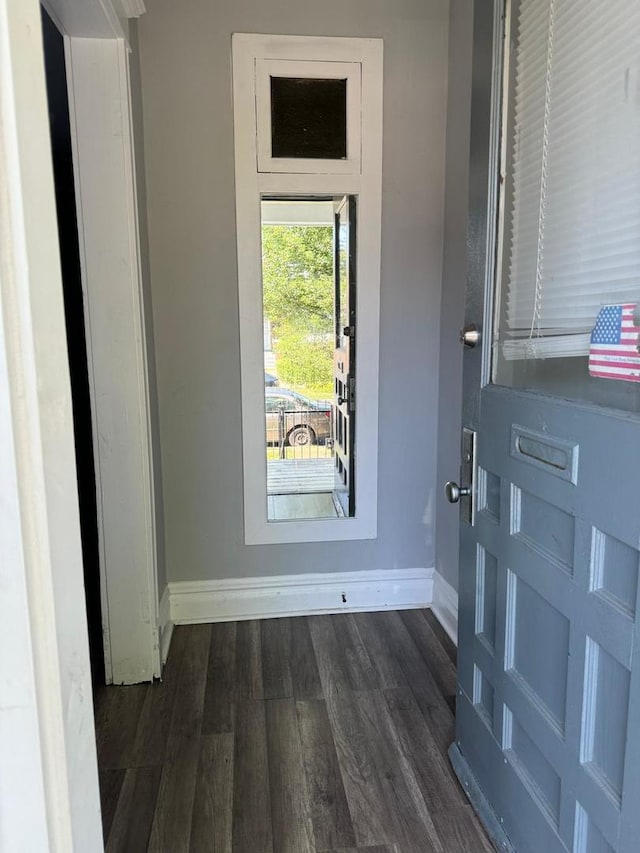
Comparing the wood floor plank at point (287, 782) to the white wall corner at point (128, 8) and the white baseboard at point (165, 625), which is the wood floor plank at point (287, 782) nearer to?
the white baseboard at point (165, 625)

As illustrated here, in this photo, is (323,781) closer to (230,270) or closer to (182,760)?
(182,760)

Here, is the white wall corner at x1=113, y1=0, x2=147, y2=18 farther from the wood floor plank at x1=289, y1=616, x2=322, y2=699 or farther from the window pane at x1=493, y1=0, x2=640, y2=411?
the wood floor plank at x1=289, y1=616, x2=322, y2=699

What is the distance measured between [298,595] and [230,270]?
4.69ft

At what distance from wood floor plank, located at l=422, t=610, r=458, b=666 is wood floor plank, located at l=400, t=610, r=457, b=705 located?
0.5 inches

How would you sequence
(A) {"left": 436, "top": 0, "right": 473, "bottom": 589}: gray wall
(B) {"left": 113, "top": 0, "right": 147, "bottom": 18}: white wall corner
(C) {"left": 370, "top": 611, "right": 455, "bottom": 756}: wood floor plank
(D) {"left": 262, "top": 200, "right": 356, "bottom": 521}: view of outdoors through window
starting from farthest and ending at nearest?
(D) {"left": 262, "top": 200, "right": 356, "bottom": 521}: view of outdoors through window
(A) {"left": 436, "top": 0, "right": 473, "bottom": 589}: gray wall
(C) {"left": 370, "top": 611, "right": 455, "bottom": 756}: wood floor plank
(B) {"left": 113, "top": 0, "right": 147, "bottom": 18}: white wall corner

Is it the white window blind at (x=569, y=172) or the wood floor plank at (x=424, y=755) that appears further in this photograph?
the wood floor plank at (x=424, y=755)

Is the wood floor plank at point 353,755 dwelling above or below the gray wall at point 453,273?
below

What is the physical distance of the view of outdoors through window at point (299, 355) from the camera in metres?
2.30

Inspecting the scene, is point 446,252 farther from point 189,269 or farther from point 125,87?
point 125,87

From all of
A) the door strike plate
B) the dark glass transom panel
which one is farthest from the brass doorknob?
the dark glass transom panel

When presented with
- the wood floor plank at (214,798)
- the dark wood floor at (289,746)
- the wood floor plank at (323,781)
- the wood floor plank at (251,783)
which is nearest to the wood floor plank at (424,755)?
the dark wood floor at (289,746)

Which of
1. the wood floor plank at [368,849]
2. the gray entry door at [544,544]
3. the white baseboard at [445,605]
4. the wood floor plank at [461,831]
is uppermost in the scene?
the gray entry door at [544,544]

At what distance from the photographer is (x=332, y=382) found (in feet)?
7.94

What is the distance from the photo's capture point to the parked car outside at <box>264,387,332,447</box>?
240 cm
